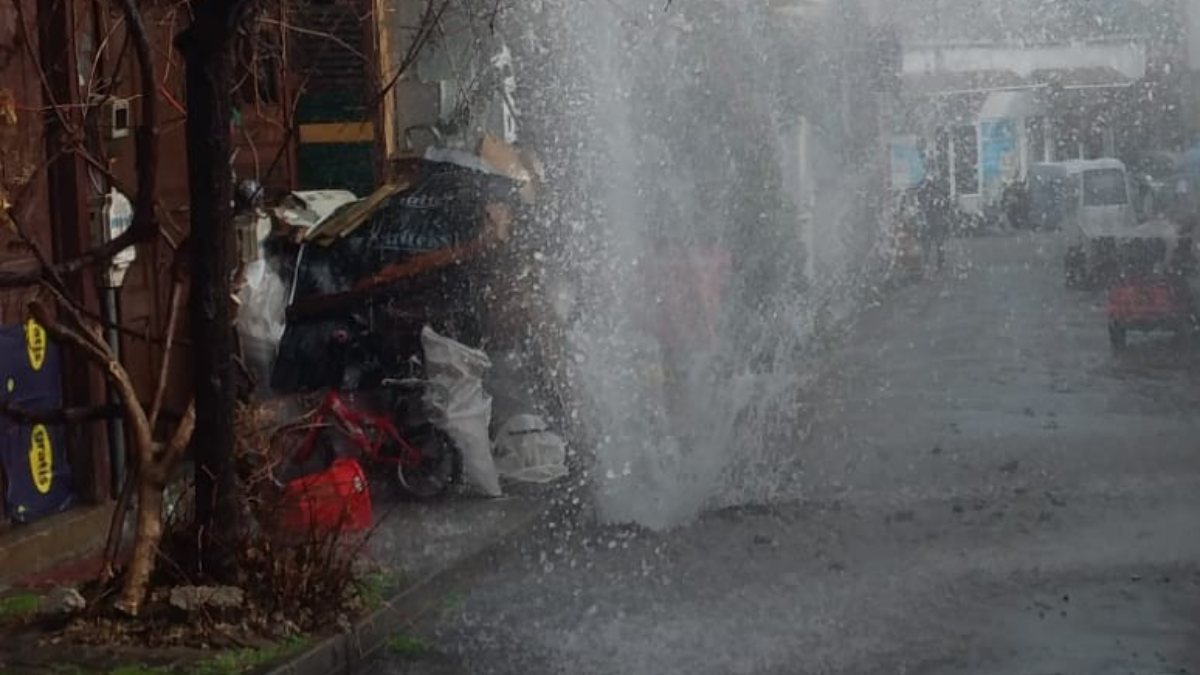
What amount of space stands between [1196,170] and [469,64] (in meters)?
21.5

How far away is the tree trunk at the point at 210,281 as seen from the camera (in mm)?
7918

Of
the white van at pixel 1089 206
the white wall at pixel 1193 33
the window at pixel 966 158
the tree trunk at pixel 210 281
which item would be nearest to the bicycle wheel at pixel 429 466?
the tree trunk at pixel 210 281

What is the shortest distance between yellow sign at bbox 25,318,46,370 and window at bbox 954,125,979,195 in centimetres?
3774

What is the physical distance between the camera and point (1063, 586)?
8.69 m

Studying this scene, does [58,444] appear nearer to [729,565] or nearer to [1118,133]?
[729,565]

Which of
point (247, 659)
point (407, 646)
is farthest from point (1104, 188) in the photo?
point (247, 659)

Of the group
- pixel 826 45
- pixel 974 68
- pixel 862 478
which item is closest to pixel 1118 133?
pixel 974 68

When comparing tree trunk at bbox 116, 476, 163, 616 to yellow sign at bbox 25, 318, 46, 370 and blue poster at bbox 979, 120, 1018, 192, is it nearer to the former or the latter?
yellow sign at bbox 25, 318, 46, 370

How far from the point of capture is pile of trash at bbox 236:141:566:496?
1167 cm

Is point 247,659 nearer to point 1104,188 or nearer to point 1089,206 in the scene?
point 1089,206

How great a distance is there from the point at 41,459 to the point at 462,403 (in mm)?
2565

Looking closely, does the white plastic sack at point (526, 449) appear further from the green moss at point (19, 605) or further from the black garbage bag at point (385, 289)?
the green moss at point (19, 605)

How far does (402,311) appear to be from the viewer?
1236 cm

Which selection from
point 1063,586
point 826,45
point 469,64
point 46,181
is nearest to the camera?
point 1063,586
